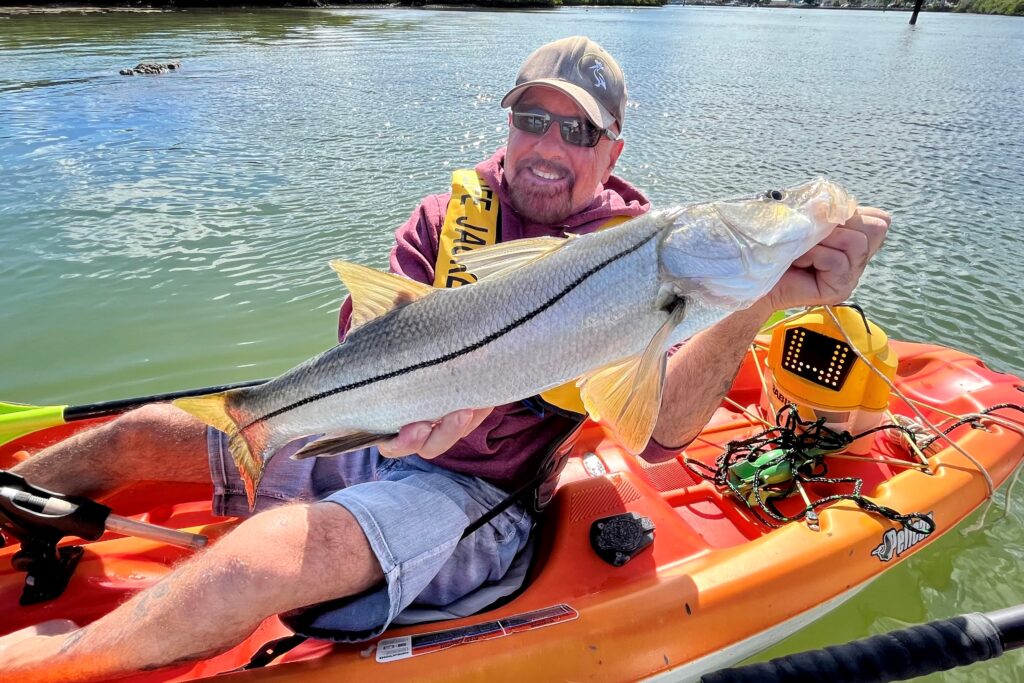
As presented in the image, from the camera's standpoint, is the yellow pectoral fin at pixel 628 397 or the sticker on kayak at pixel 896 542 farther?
the sticker on kayak at pixel 896 542

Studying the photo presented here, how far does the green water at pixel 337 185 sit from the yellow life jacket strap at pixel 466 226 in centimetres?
281

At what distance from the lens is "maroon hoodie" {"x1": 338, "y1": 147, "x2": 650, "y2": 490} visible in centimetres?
288

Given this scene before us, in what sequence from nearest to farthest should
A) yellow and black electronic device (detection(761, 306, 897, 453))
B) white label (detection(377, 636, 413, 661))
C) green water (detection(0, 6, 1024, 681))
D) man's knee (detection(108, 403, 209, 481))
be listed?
white label (detection(377, 636, 413, 661)) → man's knee (detection(108, 403, 209, 481)) → yellow and black electronic device (detection(761, 306, 897, 453)) → green water (detection(0, 6, 1024, 681))

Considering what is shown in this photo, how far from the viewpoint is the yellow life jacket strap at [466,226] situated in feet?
9.72

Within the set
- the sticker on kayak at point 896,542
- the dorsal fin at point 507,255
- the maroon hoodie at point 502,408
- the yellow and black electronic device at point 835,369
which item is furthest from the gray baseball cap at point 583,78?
the sticker on kayak at point 896,542

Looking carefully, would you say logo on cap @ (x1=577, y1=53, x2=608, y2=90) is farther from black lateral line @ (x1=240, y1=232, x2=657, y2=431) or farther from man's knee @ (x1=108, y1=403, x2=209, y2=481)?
man's knee @ (x1=108, y1=403, x2=209, y2=481)

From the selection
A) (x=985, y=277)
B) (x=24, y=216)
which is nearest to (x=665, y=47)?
(x=985, y=277)

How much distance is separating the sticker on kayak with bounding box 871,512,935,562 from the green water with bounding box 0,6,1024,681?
80 cm

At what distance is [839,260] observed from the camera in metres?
2.09

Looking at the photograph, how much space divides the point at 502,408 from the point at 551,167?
3.92 ft

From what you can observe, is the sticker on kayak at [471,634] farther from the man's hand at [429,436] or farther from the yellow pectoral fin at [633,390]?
the yellow pectoral fin at [633,390]

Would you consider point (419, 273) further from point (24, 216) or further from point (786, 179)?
point (786, 179)

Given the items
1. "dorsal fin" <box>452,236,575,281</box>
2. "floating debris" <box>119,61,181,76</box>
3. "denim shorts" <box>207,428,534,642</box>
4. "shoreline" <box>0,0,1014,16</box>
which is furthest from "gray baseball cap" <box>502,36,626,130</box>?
"shoreline" <box>0,0,1014,16</box>

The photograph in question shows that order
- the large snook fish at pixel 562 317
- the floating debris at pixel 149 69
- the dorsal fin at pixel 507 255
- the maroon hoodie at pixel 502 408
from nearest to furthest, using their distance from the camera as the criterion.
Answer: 1. the large snook fish at pixel 562 317
2. the dorsal fin at pixel 507 255
3. the maroon hoodie at pixel 502 408
4. the floating debris at pixel 149 69
